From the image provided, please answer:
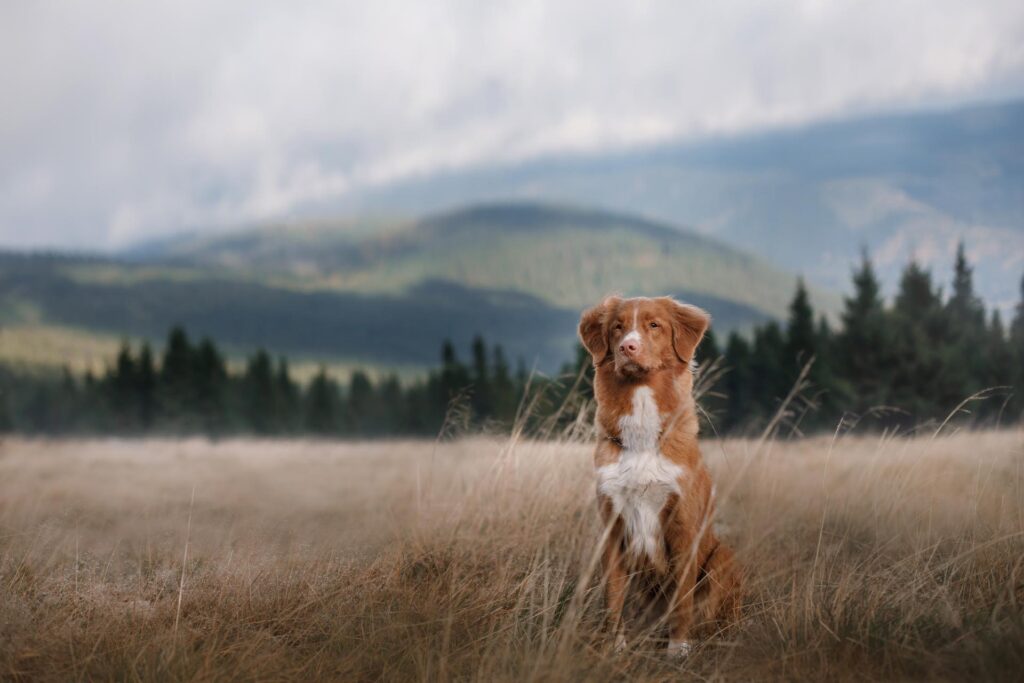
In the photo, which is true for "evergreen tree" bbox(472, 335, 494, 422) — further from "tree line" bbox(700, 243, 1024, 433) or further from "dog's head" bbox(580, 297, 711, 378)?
"dog's head" bbox(580, 297, 711, 378)

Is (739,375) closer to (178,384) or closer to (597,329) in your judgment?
(178,384)

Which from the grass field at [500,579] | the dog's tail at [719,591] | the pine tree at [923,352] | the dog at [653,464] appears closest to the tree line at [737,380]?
the pine tree at [923,352]

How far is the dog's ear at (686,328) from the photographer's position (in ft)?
16.8

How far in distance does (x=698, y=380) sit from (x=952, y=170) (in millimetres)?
113436

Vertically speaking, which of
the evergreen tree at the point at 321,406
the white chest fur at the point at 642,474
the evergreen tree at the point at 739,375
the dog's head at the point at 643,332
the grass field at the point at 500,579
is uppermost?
the dog's head at the point at 643,332

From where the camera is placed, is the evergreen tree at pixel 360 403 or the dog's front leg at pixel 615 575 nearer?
the dog's front leg at pixel 615 575

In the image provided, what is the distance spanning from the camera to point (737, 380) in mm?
57906

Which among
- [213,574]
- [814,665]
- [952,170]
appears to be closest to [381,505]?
[213,574]

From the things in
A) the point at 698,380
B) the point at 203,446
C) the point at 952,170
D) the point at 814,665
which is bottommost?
the point at 203,446

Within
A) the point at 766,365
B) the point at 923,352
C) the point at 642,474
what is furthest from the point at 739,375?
the point at 642,474

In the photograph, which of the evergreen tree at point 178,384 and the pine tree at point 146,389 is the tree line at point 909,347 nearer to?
the evergreen tree at point 178,384

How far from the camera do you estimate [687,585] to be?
5168 mm

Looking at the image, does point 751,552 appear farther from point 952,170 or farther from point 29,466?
point 952,170

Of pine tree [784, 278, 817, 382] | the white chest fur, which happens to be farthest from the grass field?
pine tree [784, 278, 817, 382]
